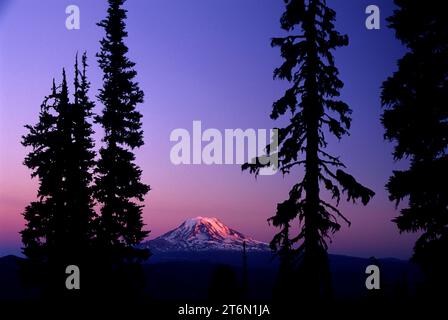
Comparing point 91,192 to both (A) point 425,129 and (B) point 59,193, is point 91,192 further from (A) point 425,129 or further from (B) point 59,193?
(A) point 425,129

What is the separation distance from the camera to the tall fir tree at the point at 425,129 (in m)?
12.2

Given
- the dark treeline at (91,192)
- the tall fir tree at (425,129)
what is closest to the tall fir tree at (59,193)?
the dark treeline at (91,192)

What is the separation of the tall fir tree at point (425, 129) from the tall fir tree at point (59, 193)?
715 inches

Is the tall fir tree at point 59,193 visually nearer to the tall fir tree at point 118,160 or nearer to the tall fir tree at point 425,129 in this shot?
the tall fir tree at point 118,160

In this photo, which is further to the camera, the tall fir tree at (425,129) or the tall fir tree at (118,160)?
the tall fir tree at (118,160)

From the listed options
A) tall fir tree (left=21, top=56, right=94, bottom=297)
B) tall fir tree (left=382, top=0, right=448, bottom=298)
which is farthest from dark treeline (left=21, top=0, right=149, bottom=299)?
tall fir tree (left=382, top=0, right=448, bottom=298)

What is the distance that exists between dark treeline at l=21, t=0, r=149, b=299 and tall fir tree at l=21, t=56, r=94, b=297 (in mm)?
54

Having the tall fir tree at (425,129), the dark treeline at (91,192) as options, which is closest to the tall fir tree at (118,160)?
the dark treeline at (91,192)

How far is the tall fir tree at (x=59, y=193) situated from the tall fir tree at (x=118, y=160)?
6.28 ft

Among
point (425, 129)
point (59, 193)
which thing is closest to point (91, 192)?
point (59, 193)

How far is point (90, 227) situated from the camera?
2661cm

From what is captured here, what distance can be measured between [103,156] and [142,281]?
7506 mm

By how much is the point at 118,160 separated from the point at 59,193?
4368mm

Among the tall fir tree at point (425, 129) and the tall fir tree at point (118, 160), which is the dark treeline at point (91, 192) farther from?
the tall fir tree at point (425, 129)
